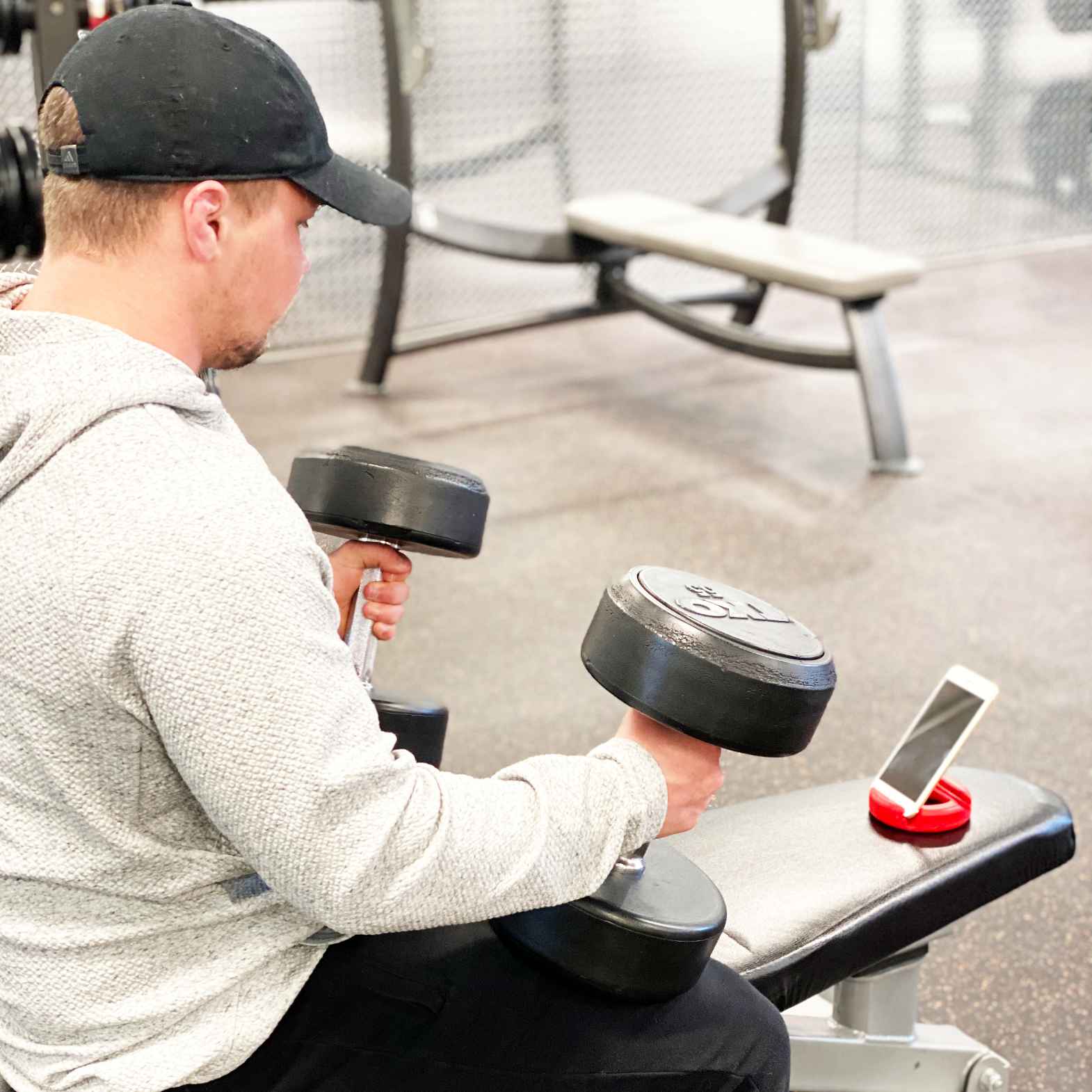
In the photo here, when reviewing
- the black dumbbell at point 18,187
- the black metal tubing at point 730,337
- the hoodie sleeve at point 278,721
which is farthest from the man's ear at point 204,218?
the black metal tubing at point 730,337

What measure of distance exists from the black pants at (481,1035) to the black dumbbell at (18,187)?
145 cm

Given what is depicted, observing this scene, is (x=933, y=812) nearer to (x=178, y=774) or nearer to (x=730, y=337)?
(x=178, y=774)

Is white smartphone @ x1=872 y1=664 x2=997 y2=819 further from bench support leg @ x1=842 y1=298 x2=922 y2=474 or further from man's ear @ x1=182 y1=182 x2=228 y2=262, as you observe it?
bench support leg @ x1=842 y1=298 x2=922 y2=474

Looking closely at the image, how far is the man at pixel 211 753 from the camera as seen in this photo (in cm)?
80

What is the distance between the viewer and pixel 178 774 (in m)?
0.86

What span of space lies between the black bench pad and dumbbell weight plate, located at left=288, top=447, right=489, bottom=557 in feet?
1.31

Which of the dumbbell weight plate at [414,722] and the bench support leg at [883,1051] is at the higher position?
the dumbbell weight plate at [414,722]

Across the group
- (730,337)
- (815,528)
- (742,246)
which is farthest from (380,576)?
(730,337)

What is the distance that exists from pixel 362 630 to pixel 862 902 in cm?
52

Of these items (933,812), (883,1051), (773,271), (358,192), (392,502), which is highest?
(358,192)

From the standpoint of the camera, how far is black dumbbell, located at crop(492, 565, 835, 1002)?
0.95 metres

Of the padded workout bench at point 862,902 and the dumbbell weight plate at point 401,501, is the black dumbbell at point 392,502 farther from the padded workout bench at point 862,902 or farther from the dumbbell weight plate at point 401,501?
the padded workout bench at point 862,902

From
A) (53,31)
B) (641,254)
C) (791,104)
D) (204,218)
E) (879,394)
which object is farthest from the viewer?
(791,104)

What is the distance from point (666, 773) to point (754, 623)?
12 cm
